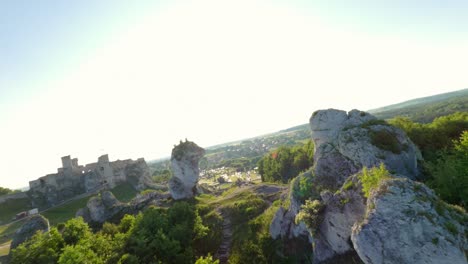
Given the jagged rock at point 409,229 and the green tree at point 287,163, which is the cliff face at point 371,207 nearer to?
the jagged rock at point 409,229

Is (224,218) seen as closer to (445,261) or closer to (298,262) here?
(298,262)

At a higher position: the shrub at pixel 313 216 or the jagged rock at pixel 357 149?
the jagged rock at pixel 357 149

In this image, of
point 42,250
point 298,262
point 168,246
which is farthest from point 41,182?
point 298,262

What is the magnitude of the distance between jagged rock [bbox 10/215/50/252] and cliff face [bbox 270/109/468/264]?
113 feet

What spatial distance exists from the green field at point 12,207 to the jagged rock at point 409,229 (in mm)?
82482

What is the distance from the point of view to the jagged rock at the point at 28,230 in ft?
116

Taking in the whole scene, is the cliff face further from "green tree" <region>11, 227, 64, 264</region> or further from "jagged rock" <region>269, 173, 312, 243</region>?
"green tree" <region>11, 227, 64, 264</region>

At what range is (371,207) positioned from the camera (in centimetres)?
1300

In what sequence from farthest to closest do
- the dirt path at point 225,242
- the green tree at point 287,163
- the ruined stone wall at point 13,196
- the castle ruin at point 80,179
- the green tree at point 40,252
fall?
the green tree at point 287,163 < the castle ruin at point 80,179 < the ruined stone wall at point 13,196 < the dirt path at point 225,242 < the green tree at point 40,252

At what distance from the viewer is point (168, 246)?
26.3 meters

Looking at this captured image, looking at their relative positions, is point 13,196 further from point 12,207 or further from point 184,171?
point 184,171

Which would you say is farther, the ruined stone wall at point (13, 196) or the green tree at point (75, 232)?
the ruined stone wall at point (13, 196)

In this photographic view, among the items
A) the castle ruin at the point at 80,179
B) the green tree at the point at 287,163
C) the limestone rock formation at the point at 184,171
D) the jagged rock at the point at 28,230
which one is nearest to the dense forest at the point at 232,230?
the jagged rock at the point at 28,230

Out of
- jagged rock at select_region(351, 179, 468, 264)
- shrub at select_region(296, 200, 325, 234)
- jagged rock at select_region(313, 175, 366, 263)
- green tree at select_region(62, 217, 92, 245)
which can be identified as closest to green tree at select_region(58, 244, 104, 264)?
green tree at select_region(62, 217, 92, 245)
